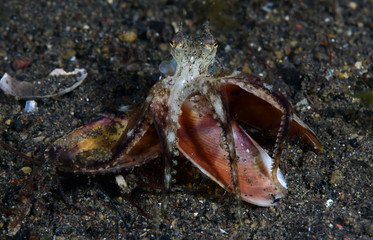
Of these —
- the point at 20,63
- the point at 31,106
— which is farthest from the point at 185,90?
A: the point at 20,63

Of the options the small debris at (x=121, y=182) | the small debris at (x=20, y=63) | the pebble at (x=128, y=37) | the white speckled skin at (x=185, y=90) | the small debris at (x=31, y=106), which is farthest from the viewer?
the pebble at (x=128, y=37)

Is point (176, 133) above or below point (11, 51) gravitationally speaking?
above

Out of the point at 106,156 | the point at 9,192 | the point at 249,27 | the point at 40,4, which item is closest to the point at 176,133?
the point at 106,156

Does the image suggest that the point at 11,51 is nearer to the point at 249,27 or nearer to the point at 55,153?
the point at 55,153

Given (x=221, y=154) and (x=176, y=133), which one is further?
(x=221, y=154)

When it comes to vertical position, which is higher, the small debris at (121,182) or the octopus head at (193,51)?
the octopus head at (193,51)

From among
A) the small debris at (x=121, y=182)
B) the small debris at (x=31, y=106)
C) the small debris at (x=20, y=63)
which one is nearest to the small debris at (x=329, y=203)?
the small debris at (x=121, y=182)

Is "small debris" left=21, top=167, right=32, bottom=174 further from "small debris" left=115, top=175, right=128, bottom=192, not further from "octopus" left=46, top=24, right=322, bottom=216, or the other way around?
"small debris" left=115, top=175, right=128, bottom=192

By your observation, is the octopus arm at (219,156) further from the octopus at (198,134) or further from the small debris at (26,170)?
the small debris at (26,170)

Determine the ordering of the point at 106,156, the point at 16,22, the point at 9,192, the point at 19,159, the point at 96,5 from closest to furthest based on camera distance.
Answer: the point at 106,156 → the point at 9,192 → the point at 19,159 → the point at 16,22 → the point at 96,5
